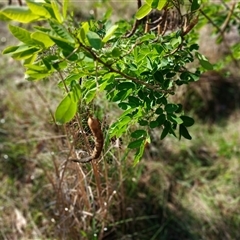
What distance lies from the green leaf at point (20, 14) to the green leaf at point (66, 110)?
177 mm

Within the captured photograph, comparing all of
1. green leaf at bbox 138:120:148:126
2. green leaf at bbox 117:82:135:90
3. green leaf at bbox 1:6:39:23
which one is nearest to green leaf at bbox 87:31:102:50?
green leaf at bbox 1:6:39:23

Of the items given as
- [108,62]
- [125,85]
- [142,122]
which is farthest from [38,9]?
[142,122]

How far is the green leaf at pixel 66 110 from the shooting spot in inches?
37.9

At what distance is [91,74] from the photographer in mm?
1070

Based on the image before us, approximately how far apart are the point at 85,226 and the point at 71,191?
0.53 feet

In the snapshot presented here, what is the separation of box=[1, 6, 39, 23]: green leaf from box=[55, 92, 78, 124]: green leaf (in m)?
0.18

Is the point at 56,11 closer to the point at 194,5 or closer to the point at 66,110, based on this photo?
the point at 66,110

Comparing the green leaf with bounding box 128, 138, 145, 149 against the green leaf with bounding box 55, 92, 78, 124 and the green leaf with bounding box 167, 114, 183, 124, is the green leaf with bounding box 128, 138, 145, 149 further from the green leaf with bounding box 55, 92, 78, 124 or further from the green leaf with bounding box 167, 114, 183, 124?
the green leaf with bounding box 55, 92, 78, 124

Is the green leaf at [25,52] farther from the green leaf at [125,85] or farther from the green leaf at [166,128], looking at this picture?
the green leaf at [166,128]

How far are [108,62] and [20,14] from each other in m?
0.23

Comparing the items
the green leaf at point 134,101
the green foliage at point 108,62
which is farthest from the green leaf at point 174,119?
the green leaf at point 134,101

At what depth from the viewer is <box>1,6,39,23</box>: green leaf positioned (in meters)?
0.89

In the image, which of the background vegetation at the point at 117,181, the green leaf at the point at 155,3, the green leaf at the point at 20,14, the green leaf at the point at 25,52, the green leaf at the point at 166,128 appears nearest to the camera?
the green leaf at the point at 20,14

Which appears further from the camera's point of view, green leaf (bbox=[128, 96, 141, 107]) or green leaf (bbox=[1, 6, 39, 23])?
green leaf (bbox=[128, 96, 141, 107])
